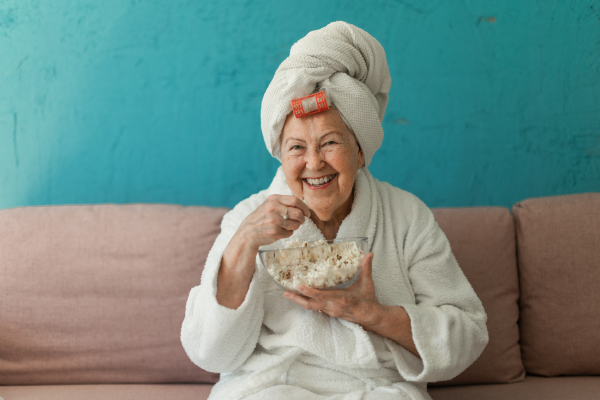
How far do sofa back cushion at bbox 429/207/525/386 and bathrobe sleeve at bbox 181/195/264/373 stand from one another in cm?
78

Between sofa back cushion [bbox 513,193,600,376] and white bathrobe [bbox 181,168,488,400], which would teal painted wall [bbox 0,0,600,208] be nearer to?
sofa back cushion [bbox 513,193,600,376]

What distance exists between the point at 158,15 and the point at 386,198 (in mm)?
1214

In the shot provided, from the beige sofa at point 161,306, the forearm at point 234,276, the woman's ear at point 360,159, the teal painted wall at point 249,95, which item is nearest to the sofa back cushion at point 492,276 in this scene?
the beige sofa at point 161,306

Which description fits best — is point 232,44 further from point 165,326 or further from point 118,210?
point 165,326

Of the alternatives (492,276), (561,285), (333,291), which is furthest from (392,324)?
(561,285)

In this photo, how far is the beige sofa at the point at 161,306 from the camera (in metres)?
1.63

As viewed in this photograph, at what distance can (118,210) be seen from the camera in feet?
5.74

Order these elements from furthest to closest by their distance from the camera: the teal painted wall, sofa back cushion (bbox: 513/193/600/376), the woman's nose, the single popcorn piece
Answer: the teal painted wall < sofa back cushion (bbox: 513/193/600/376) < the woman's nose < the single popcorn piece

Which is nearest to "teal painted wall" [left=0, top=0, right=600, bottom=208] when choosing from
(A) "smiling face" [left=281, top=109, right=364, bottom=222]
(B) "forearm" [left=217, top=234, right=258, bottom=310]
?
(A) "smiling face" [left=281, top=109, right=364, bottom=222]

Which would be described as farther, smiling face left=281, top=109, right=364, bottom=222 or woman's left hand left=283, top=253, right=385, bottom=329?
smiling face left=281, top=109, right=364, bottom=222

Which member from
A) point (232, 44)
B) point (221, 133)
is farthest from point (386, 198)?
point (232, 44)

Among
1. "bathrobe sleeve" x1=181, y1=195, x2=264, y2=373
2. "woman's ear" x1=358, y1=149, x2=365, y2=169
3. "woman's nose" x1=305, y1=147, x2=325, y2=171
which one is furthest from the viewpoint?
"woman's ear" x1=358, y1=149, x2=365, y2=169

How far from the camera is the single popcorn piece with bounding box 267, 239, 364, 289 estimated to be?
109 centimetres

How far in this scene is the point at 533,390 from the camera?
1555mm
